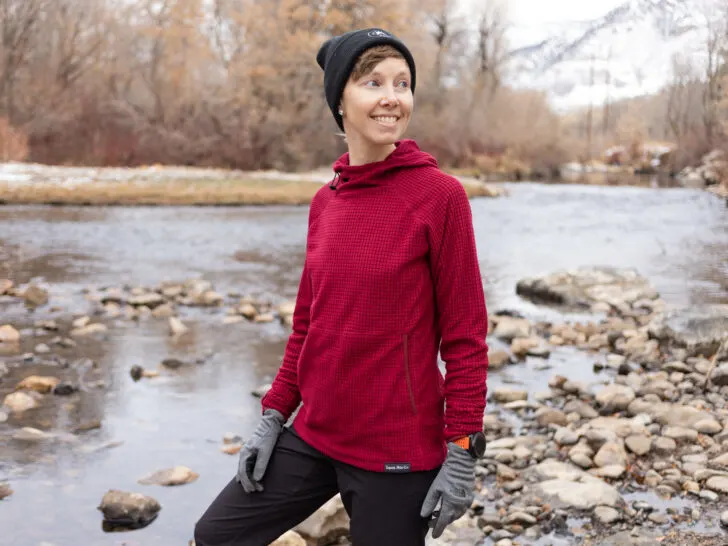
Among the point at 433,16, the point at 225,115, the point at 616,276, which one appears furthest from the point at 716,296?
the point at 433,16

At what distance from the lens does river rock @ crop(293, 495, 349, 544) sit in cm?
350

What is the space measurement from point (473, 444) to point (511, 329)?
617 cm

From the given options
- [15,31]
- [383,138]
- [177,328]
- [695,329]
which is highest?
[15,31]

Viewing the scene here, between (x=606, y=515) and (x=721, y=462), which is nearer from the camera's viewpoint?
(x=606, y=515)

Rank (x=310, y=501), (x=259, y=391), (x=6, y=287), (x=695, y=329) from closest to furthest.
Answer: (x=310, y=501) → (x=259, y=391) → (x=695, y=329) → (x=6, y=287)

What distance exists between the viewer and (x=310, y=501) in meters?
2.12

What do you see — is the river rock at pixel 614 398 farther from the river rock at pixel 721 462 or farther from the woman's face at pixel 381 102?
the woman's face at pixel 381 102

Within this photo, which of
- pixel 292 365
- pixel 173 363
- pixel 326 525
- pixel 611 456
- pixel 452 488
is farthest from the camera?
pixel 173 363

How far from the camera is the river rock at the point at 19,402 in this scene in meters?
5.43

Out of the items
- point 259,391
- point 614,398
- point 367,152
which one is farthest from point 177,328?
point 367,152

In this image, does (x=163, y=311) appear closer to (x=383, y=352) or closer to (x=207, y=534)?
(x=207, y=534)

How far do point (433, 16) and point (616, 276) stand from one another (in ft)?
123

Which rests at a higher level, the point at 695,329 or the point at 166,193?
the point at 166,193

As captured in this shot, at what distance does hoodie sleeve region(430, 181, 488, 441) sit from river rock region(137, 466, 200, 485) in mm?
2817
